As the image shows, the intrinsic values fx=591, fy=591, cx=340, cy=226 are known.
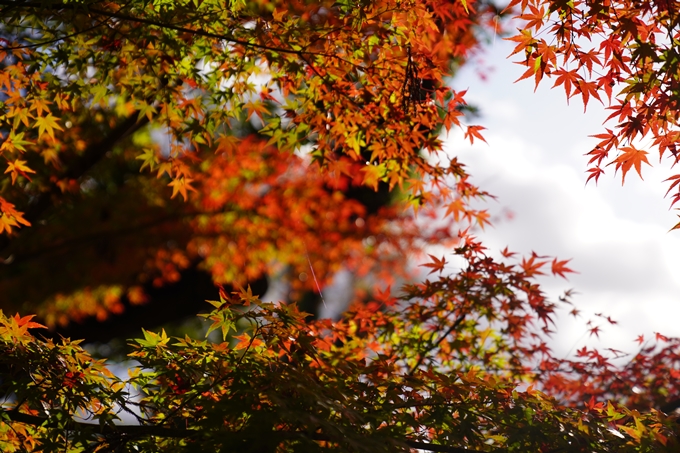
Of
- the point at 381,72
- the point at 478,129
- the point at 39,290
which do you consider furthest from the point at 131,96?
the point at 39,290

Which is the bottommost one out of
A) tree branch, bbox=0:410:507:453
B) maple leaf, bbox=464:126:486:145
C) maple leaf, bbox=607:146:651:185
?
tree branch, bbox=0:410:507:453

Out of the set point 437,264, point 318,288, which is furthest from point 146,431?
point 437,264

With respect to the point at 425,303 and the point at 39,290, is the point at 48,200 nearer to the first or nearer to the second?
the point at 425,303

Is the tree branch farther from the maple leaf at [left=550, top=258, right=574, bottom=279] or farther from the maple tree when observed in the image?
the maple leaf at [left=550, top=258, right=574, bottom=279]

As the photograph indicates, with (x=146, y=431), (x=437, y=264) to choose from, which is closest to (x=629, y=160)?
(x=437, y=264)

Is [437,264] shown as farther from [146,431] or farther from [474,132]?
[146,431]

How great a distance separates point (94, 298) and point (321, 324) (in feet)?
31.3

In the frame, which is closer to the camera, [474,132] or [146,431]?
[146,431]

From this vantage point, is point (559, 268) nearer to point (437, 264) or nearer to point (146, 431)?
point (437, 264)

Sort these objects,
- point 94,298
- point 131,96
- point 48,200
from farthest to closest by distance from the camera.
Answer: point 94,298 < point 48,200 < point 131,96

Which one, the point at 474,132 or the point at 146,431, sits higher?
the point at 474,132

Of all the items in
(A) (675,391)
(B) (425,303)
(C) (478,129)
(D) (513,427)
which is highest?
(C) (478,129)

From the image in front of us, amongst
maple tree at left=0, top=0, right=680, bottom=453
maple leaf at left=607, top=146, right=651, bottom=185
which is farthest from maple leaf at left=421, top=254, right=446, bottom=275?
maple leaf at left=607, top=146, right=651, bottom=185

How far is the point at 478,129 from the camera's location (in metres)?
3.26
